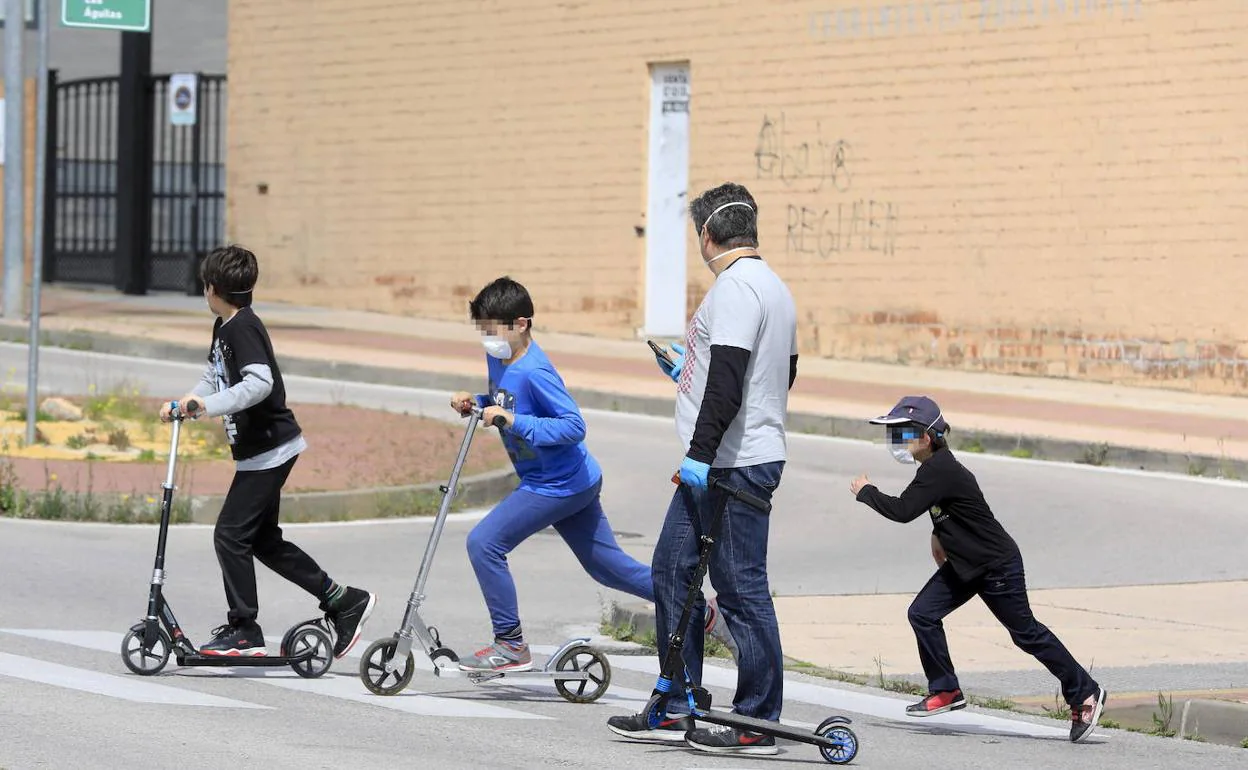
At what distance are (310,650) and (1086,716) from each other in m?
2.97

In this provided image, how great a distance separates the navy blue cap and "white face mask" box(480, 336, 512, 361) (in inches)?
56.3

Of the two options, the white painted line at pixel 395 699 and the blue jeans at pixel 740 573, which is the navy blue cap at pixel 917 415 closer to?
the blue jeans at pixel 740 573

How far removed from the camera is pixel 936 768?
23.6 feet

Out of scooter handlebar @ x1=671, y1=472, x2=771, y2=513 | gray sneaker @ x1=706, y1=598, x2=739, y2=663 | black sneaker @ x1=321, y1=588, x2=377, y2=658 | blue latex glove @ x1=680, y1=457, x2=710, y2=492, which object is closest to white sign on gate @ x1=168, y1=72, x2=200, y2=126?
black sneaker @ x1=321, y1=588, x2=377, y2=658

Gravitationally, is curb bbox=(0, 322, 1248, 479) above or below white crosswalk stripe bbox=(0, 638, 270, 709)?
above

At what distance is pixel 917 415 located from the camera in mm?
7703

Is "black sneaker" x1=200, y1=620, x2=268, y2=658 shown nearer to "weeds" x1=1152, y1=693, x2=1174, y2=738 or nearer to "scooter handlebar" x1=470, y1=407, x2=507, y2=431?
"scooter handlebar" x1=470, y1=407, x2=507, y2=431

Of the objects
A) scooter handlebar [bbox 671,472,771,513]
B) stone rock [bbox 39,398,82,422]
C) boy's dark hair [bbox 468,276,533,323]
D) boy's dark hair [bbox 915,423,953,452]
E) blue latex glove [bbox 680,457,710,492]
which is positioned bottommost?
stone rock [bbox 39,398,82,422]

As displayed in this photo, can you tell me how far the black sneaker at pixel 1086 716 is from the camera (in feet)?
25.1

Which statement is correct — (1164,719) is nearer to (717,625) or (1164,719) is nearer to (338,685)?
(717,625)

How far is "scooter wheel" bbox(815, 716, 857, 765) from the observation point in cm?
702

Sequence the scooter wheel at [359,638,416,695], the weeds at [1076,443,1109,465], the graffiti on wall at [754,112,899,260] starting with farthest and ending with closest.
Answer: the graffiti on wall at [754,112,899,260]
the weeds at [1076,443,1109,465]
the scooter wheel at [359,638,416,695]

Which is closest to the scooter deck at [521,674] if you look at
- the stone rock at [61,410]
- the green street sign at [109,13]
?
the stone rock at [61,410]

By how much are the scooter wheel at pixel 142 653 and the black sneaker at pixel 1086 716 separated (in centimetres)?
339
